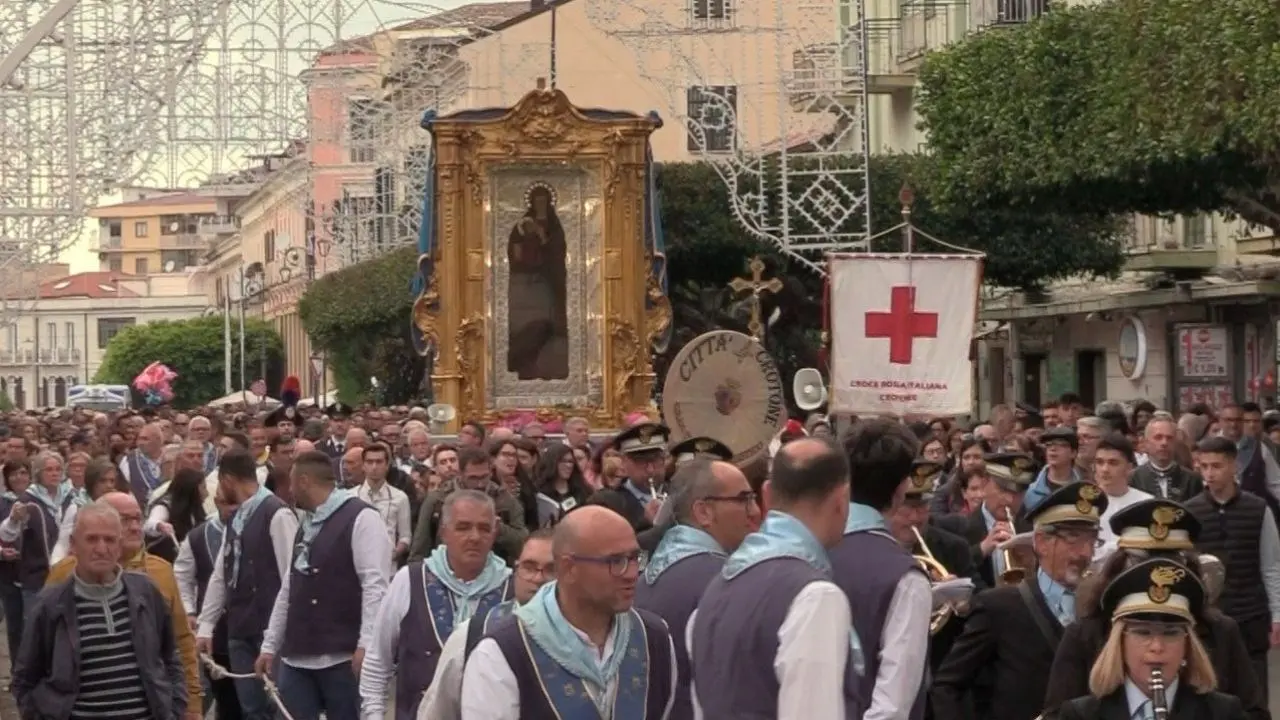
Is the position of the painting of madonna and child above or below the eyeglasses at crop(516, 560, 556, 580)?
above

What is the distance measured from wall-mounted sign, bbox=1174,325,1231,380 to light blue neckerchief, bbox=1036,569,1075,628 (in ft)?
83.1

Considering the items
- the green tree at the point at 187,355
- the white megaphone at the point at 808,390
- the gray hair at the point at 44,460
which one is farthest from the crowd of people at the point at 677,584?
the green tree at the point at 187,355

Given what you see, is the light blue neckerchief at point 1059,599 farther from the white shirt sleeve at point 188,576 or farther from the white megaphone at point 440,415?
the white megaphone at point 440,415

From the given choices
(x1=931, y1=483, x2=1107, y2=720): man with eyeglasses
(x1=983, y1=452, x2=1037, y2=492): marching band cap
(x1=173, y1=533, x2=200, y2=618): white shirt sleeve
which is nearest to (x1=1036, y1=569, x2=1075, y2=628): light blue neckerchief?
(x1=931, y1=483, x2=1107, y2=720): man with eyeglasses

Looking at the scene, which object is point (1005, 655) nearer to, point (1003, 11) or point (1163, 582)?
point (1163, 582)

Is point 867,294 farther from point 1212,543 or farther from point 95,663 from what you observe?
point 95,663

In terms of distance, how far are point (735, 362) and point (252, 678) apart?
4.56m

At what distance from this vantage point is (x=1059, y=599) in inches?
340

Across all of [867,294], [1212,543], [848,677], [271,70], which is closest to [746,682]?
[848,677]

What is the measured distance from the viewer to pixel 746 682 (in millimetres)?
6918

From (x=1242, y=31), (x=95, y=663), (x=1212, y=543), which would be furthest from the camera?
(x=1242, y=31)

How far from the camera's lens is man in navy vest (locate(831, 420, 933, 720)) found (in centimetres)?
729

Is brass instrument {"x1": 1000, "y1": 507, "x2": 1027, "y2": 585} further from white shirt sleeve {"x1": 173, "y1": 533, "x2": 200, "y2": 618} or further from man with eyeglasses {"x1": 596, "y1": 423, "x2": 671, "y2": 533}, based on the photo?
white shirt sleeve {"x1": 173, "y1": 533, "x2": 200, "y2": 618}

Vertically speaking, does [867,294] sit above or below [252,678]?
above
